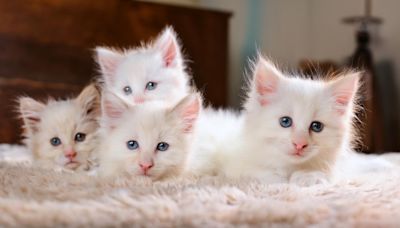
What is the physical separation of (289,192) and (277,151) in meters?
0.29

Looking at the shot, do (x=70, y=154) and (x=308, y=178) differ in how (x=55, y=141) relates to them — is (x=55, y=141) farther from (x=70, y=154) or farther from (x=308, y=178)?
(x=308, y=178)

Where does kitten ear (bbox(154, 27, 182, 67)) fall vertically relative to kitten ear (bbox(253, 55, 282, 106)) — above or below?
above

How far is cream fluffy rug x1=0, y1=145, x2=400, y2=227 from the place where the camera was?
30.0 inches

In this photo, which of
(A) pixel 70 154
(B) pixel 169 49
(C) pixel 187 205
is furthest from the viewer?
(B) pixel 169 49

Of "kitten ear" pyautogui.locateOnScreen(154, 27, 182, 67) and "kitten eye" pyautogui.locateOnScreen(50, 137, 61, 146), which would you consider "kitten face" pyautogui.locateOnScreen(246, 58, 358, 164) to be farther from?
"kitten eye" pyautogui.locateOnScreen(50, 137, 61, 146)

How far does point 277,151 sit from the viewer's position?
50.7 inches

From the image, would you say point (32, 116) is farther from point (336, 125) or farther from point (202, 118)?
point (336, 125)

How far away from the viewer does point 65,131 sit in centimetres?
150

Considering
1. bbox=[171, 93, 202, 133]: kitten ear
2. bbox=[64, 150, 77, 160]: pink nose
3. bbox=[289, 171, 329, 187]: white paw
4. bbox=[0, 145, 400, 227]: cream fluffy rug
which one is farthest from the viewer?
bbox=[64, 150, 77, 160]: pink nose

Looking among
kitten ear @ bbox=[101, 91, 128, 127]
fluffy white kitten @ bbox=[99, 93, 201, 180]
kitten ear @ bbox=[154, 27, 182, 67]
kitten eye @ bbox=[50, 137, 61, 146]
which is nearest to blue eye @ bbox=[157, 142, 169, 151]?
fluffy white kitten @ bbox=[99, 93, 201, 180]

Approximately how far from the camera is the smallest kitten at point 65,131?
1484mm

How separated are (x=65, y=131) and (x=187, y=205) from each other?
0.75m

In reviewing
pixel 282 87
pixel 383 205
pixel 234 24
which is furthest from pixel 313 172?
pixel 234 24

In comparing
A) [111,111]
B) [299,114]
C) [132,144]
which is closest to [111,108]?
[111,111]
